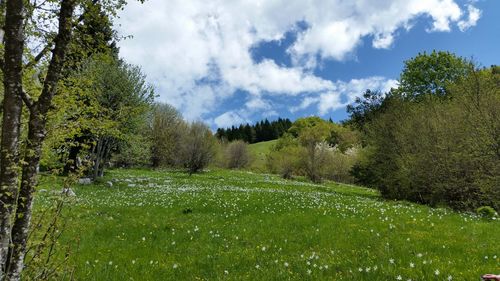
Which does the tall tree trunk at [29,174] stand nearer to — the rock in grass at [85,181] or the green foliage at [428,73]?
the rock in grass at [85,181]

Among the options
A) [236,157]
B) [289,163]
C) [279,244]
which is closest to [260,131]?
[236,157]

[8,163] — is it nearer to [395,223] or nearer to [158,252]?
[158,252]

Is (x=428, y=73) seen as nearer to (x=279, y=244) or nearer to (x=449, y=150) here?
(x=449, y=150)

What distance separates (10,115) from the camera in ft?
16.9

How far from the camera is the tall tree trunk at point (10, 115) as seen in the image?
504 cm

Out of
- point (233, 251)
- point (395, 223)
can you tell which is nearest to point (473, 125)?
Answer: point (395, 223)

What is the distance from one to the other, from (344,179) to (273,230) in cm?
5137

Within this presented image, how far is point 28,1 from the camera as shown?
6547 millimetres

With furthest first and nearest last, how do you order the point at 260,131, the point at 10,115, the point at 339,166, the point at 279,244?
the point at 260,131, the point at 339,166, the point at 279,244, the point at 10,115

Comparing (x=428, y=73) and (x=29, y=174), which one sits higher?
(x=428, y=73)

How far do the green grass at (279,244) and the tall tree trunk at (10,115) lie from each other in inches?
51.5

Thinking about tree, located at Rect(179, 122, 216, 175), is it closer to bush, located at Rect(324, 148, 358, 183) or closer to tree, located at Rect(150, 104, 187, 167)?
tree, located at Rect(150, 104, 187, 167)

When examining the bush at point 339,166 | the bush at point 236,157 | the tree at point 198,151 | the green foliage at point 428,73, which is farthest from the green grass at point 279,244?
the bush at point 236,157

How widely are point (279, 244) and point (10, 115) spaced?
26.1 ft
